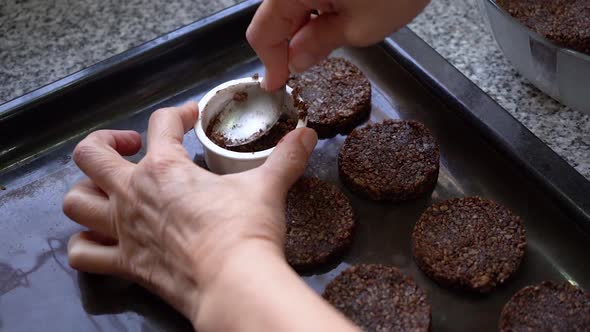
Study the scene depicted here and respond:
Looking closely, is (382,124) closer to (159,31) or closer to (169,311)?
(169,311)

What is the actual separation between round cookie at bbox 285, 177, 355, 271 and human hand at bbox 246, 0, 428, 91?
21cm

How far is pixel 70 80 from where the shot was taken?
1.35m

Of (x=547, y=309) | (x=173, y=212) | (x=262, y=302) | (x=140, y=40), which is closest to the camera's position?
(x=262, y=302)

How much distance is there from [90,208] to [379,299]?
0.49m

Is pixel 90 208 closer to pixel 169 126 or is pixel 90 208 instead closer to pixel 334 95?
pixel 169 126

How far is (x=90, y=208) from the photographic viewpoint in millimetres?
1081

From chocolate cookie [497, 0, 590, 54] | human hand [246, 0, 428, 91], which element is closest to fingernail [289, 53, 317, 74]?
human hand [246, 0, 428, 91]

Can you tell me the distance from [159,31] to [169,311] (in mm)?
800

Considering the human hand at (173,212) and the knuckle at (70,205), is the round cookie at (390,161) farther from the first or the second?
the knuckle at (70,205)

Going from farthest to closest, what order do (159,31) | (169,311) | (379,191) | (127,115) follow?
(159,31), (127,115), (379,191), (169,311)

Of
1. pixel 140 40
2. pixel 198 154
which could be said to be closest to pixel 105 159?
pixel 198 154

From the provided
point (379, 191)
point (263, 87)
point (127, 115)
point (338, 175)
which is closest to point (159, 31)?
point (127, 115)

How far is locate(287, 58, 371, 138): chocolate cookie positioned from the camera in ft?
4.32

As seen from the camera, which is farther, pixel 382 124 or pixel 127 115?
pixel 127 115
